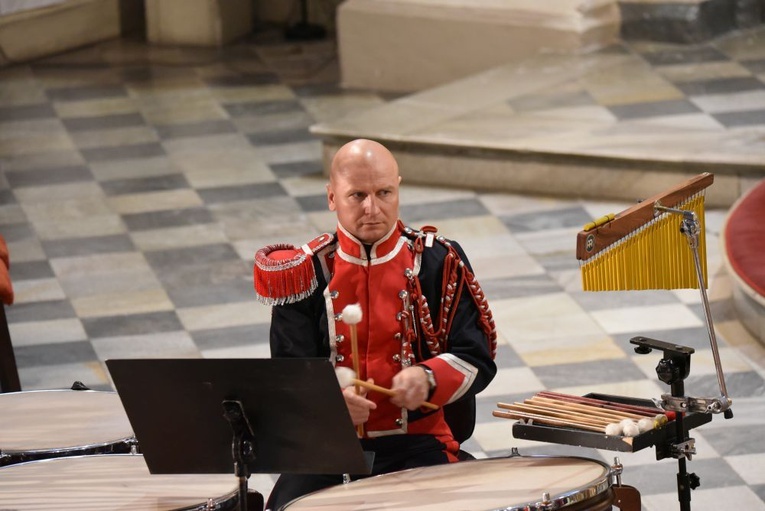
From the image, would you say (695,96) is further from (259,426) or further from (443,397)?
(259,426)

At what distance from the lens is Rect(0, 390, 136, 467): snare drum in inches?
144

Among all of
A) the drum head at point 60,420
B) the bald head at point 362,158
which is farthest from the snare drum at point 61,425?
the bald head at point 362,158

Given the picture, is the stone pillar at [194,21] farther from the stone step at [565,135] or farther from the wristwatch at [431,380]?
the wristwatch at [431,380]

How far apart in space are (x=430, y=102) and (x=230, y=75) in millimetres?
2216

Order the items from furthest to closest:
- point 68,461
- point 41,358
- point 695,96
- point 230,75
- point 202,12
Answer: point 202,12, point 230,75, point 695,96, point 41,358, point 68,461

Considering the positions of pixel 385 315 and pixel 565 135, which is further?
pixel 565 135

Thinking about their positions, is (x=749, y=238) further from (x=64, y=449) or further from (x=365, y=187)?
(x=64, y=449)

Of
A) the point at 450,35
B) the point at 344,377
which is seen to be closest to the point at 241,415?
the point at 344,377

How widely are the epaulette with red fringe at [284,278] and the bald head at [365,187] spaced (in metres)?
0.14

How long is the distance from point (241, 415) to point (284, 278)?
1.99 ft

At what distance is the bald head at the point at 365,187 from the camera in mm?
3514

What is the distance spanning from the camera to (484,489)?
10.5 ft

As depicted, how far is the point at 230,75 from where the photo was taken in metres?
10.5

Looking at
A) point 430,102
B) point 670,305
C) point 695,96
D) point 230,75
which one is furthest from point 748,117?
point 230,75
